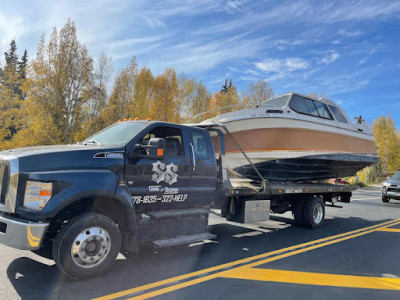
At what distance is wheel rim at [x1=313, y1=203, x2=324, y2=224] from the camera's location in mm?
8023

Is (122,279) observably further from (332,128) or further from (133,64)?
(133,64)

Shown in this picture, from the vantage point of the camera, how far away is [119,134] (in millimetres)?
4918

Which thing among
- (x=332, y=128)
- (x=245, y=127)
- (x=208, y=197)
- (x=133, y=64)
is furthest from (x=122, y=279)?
(x=133, y=64)

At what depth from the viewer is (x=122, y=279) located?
393cm

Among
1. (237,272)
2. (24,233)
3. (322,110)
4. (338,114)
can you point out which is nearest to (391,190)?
(338,114)

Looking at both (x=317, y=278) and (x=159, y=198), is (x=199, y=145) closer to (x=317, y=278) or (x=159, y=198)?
(x=159, y=198)

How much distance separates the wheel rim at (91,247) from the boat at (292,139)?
11.3 feet

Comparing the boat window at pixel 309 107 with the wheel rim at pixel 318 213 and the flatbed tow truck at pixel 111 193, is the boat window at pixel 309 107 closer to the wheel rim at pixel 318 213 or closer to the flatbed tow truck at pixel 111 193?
the wheel rim at pixel 318 213

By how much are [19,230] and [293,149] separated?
662 centimetres

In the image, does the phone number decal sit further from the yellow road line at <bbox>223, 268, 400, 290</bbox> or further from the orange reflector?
the yellow road line at <bbox>223, 268, 400, 290</bbox>

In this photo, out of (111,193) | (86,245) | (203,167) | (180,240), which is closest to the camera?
(86,245)

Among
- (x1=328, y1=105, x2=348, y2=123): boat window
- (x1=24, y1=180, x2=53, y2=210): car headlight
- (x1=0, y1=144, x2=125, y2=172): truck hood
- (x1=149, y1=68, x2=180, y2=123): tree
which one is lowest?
(x1=24, y1=180, x2=53, y2=210): car headlight

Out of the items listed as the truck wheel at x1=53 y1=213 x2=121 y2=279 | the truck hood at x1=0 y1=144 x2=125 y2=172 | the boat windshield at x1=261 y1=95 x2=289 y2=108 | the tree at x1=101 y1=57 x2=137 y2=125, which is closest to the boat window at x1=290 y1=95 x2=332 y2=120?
the boat windshield at x1=261 y1=95 x2=289 y2=108

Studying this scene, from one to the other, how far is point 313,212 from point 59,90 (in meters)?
19.0
